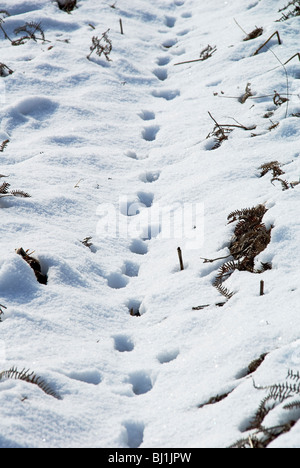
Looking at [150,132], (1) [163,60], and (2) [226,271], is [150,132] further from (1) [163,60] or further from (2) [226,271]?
(2) [226,271]

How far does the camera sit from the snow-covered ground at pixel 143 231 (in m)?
2.08

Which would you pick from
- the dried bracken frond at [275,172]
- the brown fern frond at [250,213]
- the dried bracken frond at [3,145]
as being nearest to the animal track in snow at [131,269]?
the brown fern frond at [250,213]

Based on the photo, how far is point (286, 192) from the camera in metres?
3.18

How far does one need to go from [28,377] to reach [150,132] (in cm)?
349

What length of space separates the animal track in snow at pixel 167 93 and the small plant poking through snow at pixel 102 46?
0.93m

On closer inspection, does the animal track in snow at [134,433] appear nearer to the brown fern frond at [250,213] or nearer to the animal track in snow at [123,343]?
the animal track in snow at [123,343]

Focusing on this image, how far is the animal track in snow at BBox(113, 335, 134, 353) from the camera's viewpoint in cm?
265

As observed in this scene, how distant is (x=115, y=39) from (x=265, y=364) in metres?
5.81

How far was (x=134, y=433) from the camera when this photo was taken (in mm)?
2107

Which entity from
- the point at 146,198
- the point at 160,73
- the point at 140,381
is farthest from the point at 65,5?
the point at 140,381

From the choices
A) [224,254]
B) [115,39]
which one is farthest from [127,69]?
[224,254]

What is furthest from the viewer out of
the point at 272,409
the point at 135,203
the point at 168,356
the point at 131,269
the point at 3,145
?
the point at 3,145

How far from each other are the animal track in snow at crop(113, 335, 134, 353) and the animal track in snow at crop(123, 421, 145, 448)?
0.56 m
